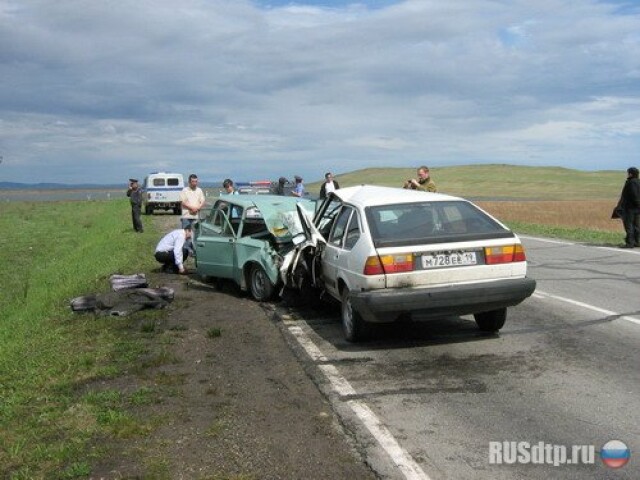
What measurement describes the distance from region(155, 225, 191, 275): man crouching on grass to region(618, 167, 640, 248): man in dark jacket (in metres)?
10.4

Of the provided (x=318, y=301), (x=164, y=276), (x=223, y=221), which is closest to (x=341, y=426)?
(x=318, y=301)

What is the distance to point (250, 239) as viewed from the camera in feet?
33.7

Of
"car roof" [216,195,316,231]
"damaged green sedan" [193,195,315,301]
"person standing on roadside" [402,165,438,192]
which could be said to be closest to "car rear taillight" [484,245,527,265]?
"damaged green sedan" [193,195,315,301]

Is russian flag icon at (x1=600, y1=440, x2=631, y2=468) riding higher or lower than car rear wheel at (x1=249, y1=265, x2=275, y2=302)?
lower

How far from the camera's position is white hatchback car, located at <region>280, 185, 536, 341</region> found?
681 cm

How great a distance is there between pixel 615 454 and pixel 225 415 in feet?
8.87

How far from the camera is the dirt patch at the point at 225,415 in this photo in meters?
4.18

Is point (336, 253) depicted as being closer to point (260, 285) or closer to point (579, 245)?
point (260, 285)

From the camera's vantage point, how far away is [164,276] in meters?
13.1

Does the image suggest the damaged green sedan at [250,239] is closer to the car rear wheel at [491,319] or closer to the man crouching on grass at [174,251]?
the man crouching on grass at [174,251]

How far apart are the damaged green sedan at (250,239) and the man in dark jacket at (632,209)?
8968 mm

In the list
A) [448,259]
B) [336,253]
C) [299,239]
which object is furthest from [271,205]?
[448,259]

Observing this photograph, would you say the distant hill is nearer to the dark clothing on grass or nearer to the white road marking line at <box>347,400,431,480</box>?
the dark clothing on grass

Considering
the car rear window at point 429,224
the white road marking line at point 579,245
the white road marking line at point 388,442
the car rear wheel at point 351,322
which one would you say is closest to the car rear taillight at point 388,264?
the car rear window at point 429,224
